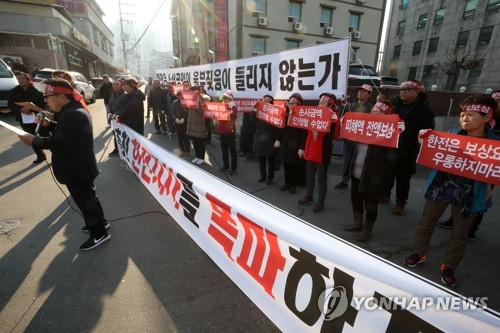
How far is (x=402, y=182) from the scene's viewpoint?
13.8 ft

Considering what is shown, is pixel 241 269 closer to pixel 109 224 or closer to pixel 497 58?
pixel 109 224

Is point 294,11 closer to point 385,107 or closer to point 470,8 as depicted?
point 470,8

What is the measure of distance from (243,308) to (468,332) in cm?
177

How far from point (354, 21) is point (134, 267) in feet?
92.4

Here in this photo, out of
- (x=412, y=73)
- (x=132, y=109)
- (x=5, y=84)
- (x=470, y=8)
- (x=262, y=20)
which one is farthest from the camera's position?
(x=412, y=73)

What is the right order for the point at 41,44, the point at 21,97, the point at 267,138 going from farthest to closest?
the point at 41,44 → the point at 21,97 → the point at 267,138

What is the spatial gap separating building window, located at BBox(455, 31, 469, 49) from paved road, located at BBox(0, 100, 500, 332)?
3036 centimetres

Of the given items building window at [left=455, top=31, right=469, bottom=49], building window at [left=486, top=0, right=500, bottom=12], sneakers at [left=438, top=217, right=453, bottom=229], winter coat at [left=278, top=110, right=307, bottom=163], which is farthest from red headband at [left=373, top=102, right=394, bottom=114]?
building window at [left=455, top=31, right=469, bottom=49]

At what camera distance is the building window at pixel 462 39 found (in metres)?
25.1

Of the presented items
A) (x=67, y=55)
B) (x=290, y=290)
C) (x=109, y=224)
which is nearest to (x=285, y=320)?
(x=290, y=290)

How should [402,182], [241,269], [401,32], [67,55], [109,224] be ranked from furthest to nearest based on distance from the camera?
[401,32]
[67,55]
[402,182]
[109,224]
[241,269]

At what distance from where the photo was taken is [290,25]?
Result: 21766 millimetres

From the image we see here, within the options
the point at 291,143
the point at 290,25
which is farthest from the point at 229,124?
the point at 290,25

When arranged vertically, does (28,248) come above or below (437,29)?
below
